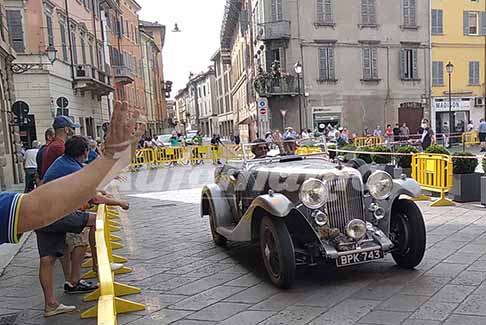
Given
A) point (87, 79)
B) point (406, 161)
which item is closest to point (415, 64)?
point (87, 79)

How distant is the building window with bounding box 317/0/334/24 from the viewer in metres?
28.3

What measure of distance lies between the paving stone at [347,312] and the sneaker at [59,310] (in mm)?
2268

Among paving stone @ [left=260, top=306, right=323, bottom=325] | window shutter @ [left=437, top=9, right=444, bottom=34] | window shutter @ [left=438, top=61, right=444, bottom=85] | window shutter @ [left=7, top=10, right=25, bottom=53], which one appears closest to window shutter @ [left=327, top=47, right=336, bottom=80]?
window shutter @ [left=438, top=61, right=444, bottom=85]

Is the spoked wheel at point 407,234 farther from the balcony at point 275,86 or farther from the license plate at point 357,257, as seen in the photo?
the balcony at point 275,86

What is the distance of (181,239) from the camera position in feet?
24.3

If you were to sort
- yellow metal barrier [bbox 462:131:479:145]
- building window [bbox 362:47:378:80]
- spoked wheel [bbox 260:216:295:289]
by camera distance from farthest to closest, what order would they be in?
building window [bbox 362:47:378:80] → yellow metal barrier [bbox 462:131:479:145] → spoked wheel [bbox 260:216:295:289]

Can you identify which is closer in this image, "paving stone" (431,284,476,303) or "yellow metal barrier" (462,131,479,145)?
"paving stone" (431,284,476,303)

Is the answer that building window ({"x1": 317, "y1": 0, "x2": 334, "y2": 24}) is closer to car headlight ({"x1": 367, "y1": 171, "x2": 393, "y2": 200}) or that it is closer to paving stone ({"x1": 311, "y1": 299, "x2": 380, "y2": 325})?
car headlight ({"x1": 367, "y1": 171, "x2": 393, "y2": 200})

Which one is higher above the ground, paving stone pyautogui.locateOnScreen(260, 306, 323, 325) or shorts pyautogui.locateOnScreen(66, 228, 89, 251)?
shorts pyautogui.locateOnScreen(66, 228, 89, 251)

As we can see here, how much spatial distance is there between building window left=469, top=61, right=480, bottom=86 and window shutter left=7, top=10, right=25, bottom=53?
2667 cm

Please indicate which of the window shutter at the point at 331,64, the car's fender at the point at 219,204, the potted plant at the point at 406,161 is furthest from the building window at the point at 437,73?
the car's fender at the point at 219,204

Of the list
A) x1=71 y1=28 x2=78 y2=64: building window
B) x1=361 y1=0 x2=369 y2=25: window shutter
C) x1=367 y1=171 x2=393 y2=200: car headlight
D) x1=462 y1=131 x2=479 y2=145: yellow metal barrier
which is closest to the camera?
x1=367 y1=171 x2=393 y2=200: car headlight

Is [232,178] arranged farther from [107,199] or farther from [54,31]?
[54,31]

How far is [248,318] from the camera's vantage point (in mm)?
4195
